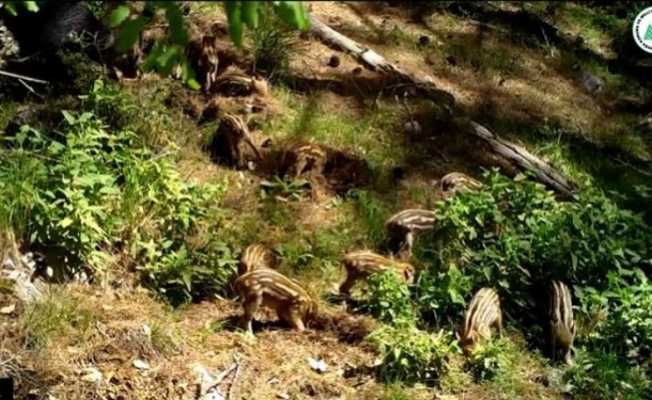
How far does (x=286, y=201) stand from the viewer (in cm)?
839

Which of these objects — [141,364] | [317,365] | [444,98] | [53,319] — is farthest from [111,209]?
[444,98]

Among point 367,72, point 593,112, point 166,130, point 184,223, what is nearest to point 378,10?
point 367,72

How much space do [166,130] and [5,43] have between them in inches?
72.7

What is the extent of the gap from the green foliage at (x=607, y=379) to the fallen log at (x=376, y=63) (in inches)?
146

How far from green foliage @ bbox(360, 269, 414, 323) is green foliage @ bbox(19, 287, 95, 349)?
194 cm

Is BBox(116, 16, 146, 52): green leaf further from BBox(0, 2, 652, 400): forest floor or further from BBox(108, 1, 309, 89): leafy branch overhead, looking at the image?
BBox(0, 2, 652, 400): forest floor

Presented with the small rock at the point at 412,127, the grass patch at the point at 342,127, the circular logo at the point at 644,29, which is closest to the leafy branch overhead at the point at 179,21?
the grass patch at the point at 342,127

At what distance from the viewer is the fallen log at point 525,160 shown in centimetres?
902

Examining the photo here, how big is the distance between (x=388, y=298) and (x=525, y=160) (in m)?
2.61

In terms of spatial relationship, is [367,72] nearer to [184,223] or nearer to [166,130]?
[166,130]

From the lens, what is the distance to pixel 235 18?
9.87ft

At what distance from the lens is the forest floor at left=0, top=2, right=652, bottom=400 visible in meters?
6.49

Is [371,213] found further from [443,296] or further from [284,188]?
[443,296]

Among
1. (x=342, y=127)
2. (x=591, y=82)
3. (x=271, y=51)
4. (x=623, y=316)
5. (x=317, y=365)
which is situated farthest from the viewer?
(x=591, y=82)
